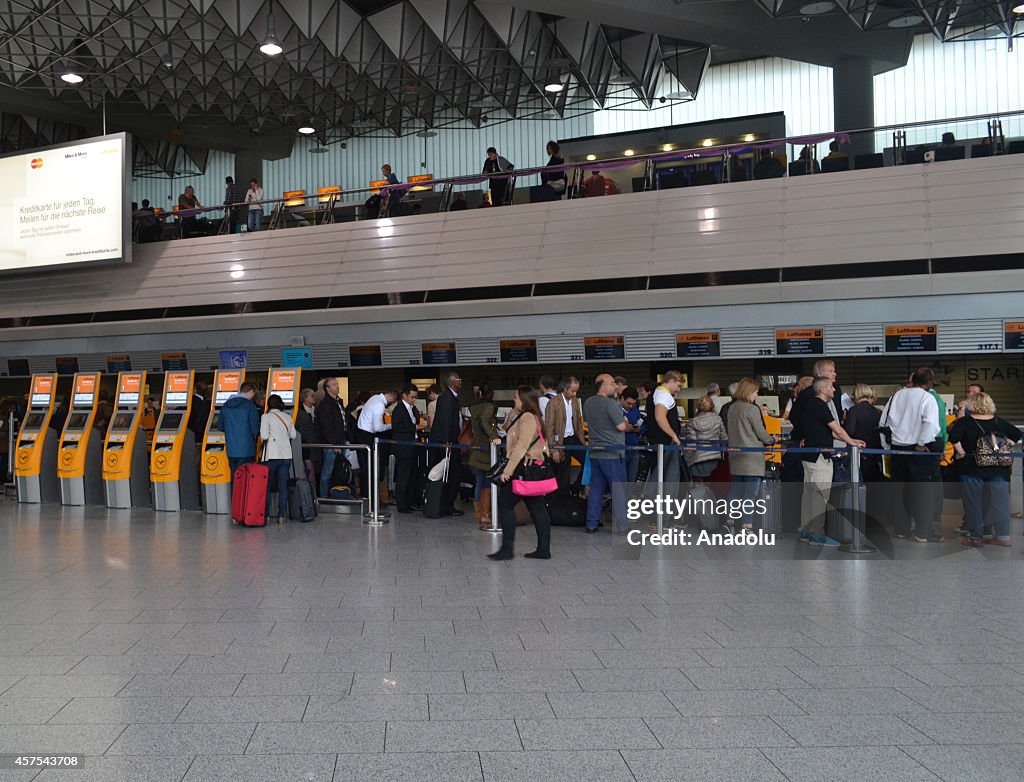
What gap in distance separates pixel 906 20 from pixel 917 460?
1166cm

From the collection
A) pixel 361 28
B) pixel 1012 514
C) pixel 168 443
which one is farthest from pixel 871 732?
pixel 361 28

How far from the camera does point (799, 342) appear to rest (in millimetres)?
12711

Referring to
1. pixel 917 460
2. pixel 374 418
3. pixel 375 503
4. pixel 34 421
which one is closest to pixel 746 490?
pixel 917 460

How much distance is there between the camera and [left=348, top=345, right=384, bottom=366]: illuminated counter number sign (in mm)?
15547

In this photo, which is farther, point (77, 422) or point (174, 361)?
point (174, 361)

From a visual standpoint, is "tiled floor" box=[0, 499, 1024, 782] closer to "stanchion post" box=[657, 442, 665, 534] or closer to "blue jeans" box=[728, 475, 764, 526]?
"stanchion post" box=[657, 442, 665, 534]

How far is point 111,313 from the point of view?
18297 millimetres

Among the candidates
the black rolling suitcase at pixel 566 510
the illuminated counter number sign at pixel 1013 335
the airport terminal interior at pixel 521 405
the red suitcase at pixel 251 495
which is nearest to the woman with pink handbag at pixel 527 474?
the airport terminal interior at pixel 521 405

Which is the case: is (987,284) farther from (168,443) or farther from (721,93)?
(721,93)

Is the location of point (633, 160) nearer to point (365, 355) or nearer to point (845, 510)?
point (365, 355)

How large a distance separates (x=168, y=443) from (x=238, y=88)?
1467cm

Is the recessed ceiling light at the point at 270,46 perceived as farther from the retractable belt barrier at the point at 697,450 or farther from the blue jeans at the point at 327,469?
the retractable belt barrier at the point at 697,450

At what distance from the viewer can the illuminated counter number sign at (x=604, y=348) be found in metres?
13.8

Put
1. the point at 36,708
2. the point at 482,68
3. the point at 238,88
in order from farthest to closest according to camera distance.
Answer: the point at 238,88 < the point at 482,68 < the point at 36,708
